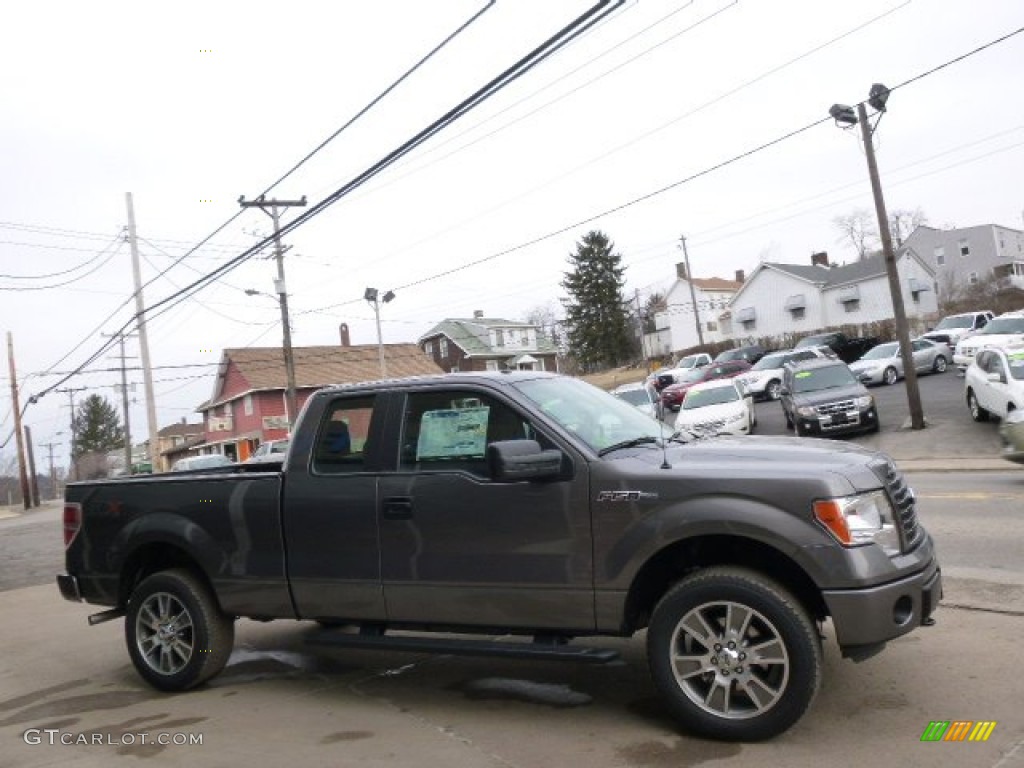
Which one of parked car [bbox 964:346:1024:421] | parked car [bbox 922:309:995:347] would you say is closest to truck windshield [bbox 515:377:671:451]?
parked car [bbox 964:346:1024:421]

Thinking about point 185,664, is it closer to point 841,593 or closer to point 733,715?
point 733,715

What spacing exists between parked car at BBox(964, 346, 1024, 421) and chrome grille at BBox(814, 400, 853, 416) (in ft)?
8.54

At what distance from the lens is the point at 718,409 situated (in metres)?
21.8

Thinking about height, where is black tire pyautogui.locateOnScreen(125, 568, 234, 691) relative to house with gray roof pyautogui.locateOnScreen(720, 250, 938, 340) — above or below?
below

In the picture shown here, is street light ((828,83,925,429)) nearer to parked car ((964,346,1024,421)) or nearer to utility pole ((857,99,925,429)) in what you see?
utility pole ((857,99,925,429))

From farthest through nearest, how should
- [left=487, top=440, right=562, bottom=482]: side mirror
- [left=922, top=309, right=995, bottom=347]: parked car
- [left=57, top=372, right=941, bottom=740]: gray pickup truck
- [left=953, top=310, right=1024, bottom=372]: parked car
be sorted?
[left=922, top=309, right=995, bottom=347]: parked car < [left=953, top=310, right=1024, bottom=372]: parked car < [left=487, top=440, right=562, bottom=482]: side mirror < [left=57, top=372, right=941, bottom=740]: gray pickup truck

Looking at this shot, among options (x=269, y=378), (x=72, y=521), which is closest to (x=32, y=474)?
(x=269, y=378)

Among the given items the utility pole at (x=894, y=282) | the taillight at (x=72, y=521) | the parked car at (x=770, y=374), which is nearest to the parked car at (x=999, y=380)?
the utility pole at (x=894, y=282)

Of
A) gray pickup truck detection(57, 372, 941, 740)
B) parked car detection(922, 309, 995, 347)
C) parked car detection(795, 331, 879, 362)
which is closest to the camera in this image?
gray pickup truck detection(57, 372, 941, 740)

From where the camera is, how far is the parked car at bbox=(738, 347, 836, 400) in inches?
1258

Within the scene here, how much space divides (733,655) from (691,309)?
7656 cm

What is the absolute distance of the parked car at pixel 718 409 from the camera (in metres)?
21.2

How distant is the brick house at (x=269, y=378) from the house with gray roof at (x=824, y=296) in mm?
25340

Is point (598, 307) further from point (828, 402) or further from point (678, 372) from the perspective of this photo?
point (828, 402)
